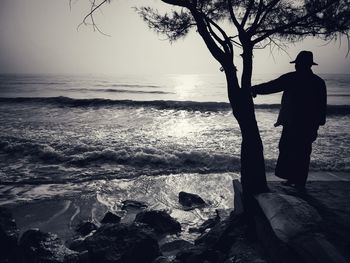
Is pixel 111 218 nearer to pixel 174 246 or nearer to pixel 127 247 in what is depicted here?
pixel 174 246

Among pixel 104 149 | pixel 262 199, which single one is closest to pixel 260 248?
pixel 262 199

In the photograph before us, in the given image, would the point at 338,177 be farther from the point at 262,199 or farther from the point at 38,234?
the point at 38,234

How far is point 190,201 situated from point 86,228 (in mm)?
2199

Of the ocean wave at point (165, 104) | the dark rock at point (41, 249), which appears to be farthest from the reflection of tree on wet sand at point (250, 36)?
the ocean wave at point (165, 104)

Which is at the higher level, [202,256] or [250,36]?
[250,36]

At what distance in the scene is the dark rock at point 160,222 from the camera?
199 inches

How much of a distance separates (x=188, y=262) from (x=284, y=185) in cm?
194

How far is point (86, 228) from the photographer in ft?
16.6

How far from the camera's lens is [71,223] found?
5602 millimetres

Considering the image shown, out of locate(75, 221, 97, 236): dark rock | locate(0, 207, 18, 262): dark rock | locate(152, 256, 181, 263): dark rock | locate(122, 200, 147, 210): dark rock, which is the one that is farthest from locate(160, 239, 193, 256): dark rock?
locate(0, 207, 18, 262): dark rock

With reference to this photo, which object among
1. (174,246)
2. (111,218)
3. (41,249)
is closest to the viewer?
(41,249)

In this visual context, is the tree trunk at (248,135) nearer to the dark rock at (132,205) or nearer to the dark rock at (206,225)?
the dark rock at (206,225)

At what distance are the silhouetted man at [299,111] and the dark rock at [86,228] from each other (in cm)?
313

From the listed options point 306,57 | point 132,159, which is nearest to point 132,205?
point 306,57
